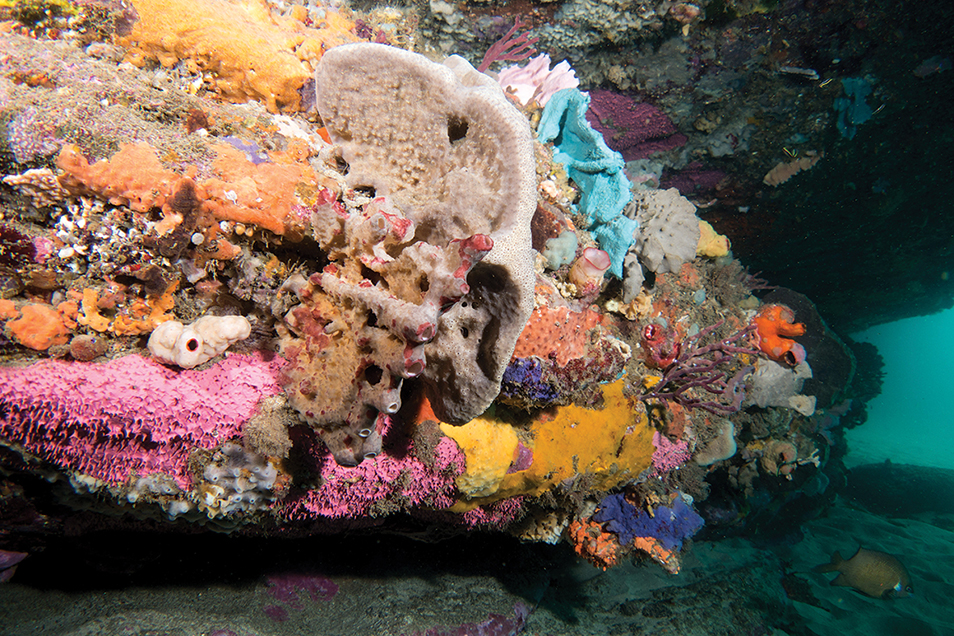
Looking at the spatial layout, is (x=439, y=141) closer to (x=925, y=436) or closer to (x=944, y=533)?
(x=944, y=533)

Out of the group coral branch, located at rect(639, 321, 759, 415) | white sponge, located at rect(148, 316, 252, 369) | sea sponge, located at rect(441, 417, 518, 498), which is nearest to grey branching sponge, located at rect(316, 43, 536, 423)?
sea sponge, located at rect(441, 417, 518, 498)

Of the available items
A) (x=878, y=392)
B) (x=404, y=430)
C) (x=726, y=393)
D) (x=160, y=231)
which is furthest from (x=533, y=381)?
(x=878, y=392)

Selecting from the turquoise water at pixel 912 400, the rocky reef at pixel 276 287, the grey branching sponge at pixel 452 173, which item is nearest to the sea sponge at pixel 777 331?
the rocky reef at pixel 276 287

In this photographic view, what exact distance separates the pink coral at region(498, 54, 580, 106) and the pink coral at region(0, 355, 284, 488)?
394 centimetres

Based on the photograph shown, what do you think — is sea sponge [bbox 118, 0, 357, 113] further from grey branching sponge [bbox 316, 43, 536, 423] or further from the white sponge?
the white sponge

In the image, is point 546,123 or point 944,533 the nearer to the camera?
point 546,123

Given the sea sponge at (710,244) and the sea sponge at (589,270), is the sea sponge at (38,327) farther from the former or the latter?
the sea sponge at (710,244)

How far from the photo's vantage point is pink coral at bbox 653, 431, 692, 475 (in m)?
4.10

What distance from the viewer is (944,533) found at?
38.9 feet

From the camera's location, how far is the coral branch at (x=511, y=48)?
4.05 meters

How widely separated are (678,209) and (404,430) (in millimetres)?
3798

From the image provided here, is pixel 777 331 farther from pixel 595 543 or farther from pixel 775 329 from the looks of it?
pixel 595 543

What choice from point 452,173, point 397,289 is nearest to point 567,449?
point 397,289

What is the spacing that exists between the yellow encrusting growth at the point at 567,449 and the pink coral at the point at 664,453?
0.63 metres
